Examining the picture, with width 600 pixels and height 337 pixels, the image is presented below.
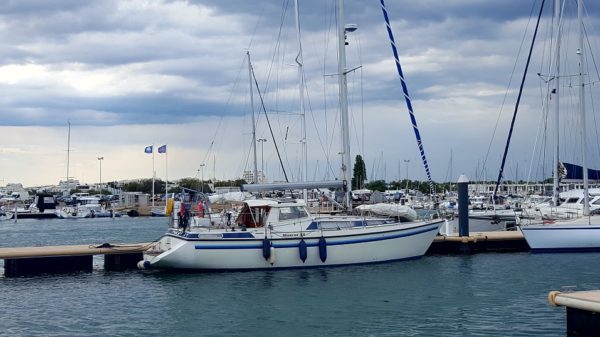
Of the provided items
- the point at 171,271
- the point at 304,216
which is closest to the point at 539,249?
the point at 304,216

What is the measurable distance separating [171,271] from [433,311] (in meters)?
11.7

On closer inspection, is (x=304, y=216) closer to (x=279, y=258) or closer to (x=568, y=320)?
(x=279, y=258)

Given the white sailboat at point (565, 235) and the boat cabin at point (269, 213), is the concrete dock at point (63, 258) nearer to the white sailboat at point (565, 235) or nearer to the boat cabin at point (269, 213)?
the boat cabin at point (269, 213)

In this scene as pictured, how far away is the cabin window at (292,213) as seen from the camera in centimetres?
2941

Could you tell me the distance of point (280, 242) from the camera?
28.8 metres

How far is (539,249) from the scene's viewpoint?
34.1 metres

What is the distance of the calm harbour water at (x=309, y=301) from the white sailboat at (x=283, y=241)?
19.0 inches

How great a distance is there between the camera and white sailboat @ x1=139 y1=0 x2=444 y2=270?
28.2m

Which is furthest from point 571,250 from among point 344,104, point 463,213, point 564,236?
point 344,104

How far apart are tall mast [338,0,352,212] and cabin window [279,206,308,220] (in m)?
3.04

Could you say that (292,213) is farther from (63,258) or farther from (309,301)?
(63,258)

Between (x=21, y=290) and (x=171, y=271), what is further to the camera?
(x=171, y=271)

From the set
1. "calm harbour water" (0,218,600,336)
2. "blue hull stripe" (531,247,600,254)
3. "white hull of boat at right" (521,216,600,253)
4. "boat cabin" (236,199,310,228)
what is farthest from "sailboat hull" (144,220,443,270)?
"blue hull stripe" (531,247,600,254)

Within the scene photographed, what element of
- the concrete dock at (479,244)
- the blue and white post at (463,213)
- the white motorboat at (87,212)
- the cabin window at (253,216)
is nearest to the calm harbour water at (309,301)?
the cabin window at (253,216)
